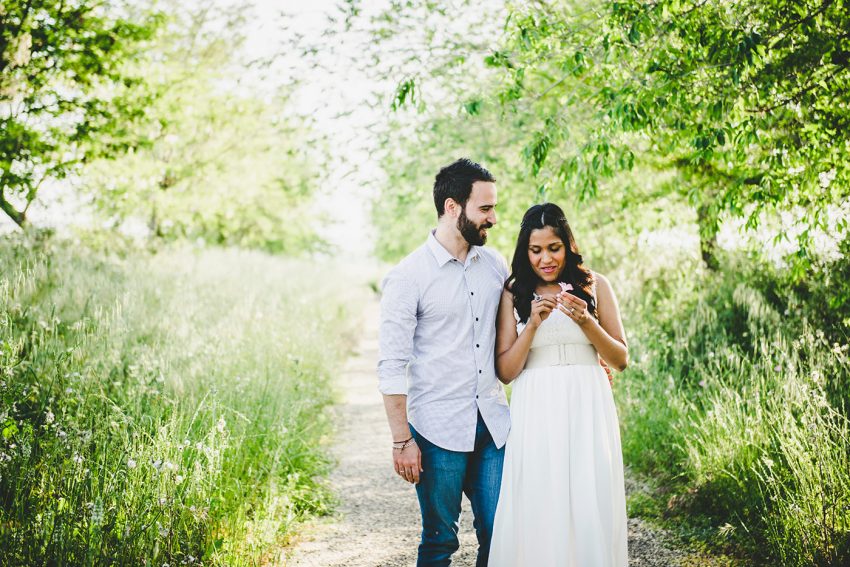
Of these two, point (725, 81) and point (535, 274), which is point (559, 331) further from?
point (725, 81)

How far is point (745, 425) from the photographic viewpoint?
4508 mm

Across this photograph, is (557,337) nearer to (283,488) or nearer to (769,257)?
(283,488)

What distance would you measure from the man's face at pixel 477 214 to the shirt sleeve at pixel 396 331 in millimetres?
383

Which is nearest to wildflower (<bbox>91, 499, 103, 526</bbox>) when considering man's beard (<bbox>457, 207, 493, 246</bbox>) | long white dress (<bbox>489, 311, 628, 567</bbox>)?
long white dress (<bbox>489, 311, 628, 567</bbox>)

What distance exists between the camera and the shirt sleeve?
3066 millimetres

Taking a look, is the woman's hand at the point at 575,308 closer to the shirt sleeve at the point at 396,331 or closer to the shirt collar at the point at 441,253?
the shirt collar at the point at 441,253

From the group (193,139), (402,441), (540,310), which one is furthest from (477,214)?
(193,139)

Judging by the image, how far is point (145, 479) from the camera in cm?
350

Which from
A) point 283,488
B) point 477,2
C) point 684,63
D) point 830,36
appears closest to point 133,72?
point 477,2

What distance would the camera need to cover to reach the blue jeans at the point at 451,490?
10.2 feet

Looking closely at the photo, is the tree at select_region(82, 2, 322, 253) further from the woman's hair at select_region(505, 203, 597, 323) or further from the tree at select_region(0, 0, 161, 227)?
the woman's hair at select_region(505, 203, 597, 323)

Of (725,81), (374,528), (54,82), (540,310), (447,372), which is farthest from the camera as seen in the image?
(54,82)

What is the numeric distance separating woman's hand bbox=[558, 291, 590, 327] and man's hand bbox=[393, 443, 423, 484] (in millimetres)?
968

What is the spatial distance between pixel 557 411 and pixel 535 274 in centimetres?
71
